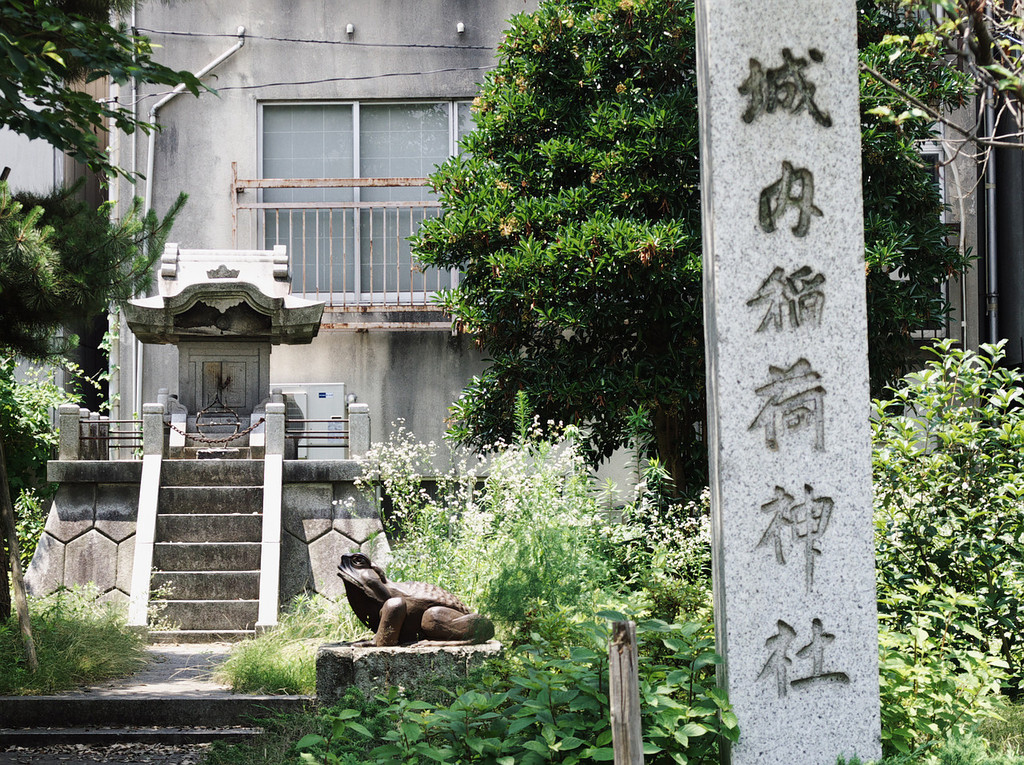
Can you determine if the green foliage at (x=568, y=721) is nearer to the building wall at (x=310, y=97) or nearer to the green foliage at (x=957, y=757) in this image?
the green foliage at (x=957, y=757)

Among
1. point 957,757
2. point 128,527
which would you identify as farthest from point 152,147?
point 957,757

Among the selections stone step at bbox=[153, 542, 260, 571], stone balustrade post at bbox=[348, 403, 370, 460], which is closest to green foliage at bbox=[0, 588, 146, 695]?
stone step at bbox=[153, 542, 260, 571]

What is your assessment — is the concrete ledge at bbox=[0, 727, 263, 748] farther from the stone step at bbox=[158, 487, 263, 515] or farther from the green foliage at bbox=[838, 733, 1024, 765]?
the green foliage at bbox=[838, 733, 1024, 765]

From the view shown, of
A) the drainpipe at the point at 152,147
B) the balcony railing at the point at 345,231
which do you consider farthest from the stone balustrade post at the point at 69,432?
the balcony railing at the point at 345,231

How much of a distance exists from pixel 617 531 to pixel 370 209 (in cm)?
712

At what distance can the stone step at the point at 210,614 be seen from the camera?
9.78 metres

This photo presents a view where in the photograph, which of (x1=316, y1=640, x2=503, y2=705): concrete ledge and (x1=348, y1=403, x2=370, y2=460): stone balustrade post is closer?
(x1=316, y1=640, x2=503, y2=705): concrete ledge

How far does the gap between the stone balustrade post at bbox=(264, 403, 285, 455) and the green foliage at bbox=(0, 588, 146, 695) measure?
235cm

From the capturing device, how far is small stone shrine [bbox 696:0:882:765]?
443 centimetres

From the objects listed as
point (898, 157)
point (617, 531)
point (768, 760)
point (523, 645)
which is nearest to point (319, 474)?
point (617, 531)

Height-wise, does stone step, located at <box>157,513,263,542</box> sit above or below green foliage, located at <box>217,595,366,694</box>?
above

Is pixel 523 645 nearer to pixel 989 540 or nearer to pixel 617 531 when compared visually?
pixel 617 531

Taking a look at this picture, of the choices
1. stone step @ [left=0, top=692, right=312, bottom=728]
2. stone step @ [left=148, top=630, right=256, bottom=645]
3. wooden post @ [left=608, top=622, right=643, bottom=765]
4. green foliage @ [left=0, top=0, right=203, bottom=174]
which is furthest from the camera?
stone step @ [left=148, top=630, right=256, bottom=645]

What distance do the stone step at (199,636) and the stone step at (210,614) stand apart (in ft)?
0.41
